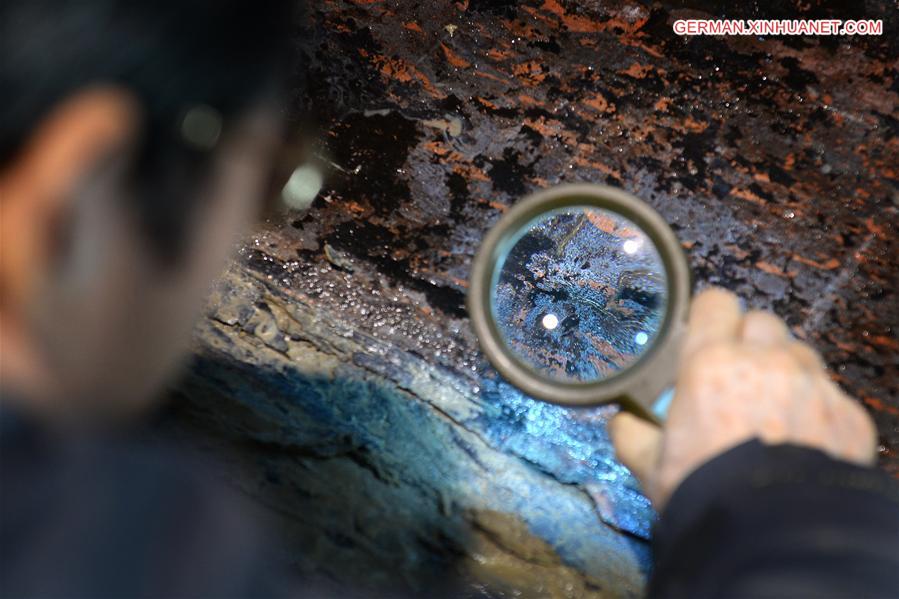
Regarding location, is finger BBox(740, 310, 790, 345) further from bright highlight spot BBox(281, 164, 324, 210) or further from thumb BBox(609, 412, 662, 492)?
bright highlight spot BBox(281, 164, 324, 210)

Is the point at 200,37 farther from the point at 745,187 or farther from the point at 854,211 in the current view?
the point at 854,211

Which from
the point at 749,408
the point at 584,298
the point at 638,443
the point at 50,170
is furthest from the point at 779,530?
the point at 584,298

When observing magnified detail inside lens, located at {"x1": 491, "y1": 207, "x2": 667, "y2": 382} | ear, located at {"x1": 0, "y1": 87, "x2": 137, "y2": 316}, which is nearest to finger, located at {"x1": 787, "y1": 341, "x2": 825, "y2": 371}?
magnified detail inside lens, located at {"x1": 491, "y1": 207, "x2": 667, "y2": 382}

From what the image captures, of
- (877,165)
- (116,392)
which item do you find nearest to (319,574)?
(116,392)

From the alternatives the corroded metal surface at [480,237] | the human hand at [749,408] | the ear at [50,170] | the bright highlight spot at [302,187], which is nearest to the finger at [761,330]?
the human hand at [749,408]

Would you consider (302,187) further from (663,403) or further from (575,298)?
(663,403)

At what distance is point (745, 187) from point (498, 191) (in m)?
0.66

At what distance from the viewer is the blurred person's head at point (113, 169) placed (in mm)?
712

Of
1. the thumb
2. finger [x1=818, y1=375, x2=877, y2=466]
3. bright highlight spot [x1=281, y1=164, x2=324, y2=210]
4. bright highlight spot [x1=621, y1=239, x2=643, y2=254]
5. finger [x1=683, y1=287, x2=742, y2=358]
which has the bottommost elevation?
the thumb

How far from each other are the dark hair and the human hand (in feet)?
2.50

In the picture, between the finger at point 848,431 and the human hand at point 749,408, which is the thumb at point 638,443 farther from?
the finger at point 848,431

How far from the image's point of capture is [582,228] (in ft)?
5.70

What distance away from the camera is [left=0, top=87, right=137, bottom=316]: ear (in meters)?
0.72

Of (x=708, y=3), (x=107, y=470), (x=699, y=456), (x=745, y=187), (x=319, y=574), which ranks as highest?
(x=708, y=3)
